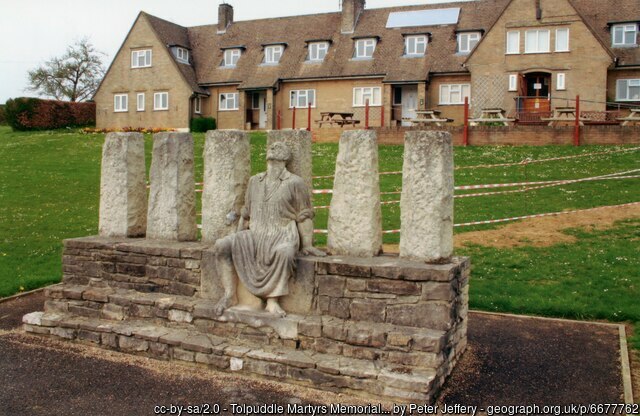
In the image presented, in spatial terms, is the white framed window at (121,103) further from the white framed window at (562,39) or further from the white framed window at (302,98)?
the white framed window at (562,39)

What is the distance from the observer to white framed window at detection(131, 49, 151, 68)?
41.7m

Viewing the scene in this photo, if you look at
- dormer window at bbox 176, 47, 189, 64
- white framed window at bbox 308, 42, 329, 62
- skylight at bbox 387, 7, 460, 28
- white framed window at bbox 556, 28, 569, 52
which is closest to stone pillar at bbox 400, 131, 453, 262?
white framed window at bbox 556, 28, 569, 52

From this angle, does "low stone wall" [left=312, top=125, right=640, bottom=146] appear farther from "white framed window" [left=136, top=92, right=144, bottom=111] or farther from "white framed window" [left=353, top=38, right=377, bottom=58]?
"white framed window" [left=136, top=92, right=144, bottom=111]

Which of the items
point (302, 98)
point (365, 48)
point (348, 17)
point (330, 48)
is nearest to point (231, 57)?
point (302, 98)

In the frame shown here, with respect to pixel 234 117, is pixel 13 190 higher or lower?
lower

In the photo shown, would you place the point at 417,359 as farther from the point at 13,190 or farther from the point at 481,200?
the point at 13,190

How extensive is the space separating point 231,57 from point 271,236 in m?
36.6

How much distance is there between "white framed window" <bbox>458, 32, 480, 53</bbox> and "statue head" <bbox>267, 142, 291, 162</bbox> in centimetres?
3112

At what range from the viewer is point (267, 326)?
7.46m

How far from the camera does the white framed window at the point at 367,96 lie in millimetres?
37812

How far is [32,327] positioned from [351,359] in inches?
175

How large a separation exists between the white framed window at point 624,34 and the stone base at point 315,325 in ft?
101

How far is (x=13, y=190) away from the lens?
20.7 m

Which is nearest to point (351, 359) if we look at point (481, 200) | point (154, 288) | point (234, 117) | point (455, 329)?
point (455, 329)
